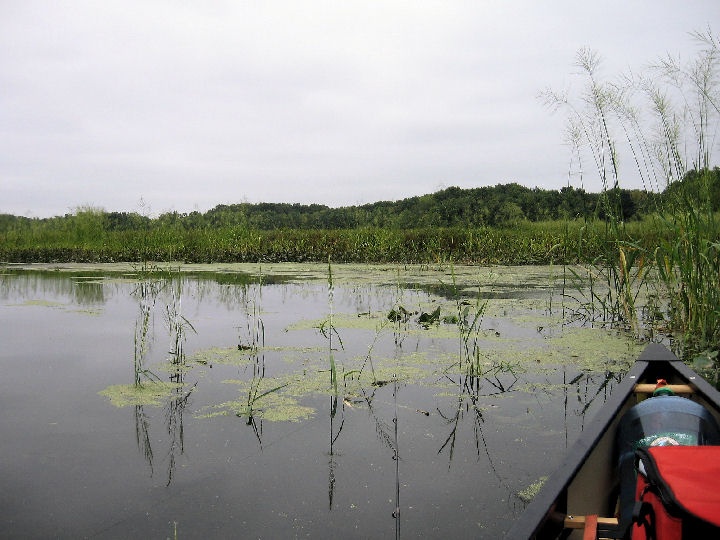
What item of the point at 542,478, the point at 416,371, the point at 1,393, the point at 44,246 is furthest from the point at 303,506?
the point at 44,246

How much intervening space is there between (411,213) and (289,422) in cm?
2112

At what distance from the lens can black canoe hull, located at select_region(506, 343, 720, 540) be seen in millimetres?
1118

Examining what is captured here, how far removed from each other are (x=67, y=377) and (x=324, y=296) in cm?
342

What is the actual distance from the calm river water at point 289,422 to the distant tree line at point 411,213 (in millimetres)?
1050

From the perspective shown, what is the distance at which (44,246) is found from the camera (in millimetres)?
12406

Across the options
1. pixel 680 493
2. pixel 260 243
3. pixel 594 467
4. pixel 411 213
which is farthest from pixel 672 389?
pixel 411 213

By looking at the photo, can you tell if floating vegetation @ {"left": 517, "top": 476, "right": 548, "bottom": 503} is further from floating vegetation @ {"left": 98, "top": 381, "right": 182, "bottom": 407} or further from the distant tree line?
the distant tree line

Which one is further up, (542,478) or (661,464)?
(661,464)

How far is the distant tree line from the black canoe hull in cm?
156

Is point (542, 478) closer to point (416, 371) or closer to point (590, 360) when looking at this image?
point (416, 371)

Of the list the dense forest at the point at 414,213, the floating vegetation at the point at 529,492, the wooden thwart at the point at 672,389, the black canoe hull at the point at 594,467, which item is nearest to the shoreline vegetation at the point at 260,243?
the dense forest at the point at 414,213

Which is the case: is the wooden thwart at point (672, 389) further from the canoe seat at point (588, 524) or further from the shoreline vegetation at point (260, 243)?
the shoreline vegetation at point (260, 243)

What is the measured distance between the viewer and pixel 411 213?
2325cm

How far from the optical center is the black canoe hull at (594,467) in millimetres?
1118
